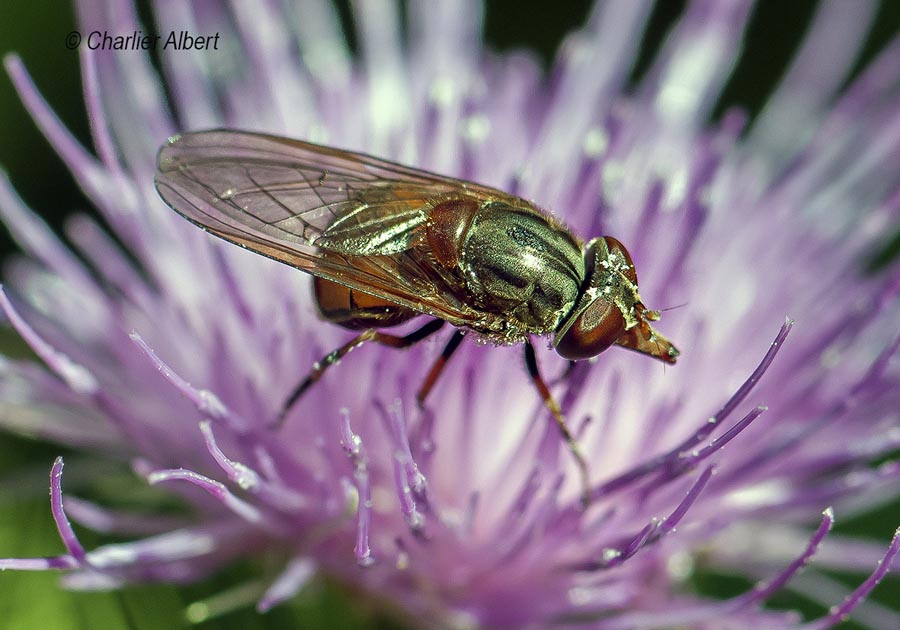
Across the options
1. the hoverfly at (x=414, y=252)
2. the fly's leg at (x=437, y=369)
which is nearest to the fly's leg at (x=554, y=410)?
the hoverfly at (x=414, y=252)

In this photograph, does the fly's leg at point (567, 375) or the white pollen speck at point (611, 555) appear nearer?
the white pollen speck at point (611, 555)

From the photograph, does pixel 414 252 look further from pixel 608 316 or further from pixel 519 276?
pixel 608 316

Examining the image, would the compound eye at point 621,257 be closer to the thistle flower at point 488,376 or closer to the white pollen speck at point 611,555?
the thistle flower at point 488,376

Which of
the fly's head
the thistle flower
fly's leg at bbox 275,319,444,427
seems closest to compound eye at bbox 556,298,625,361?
the fly's head

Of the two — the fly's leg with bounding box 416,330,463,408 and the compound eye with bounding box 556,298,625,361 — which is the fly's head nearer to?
the compound eye with bounding box 556,298,625,361

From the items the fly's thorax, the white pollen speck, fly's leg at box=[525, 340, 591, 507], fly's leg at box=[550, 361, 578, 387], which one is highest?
the fly's thorax

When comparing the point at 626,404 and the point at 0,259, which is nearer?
the point at 626,404

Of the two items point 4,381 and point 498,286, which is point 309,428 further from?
point 4,381

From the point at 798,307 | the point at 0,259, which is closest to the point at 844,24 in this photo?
the point at 798,307
